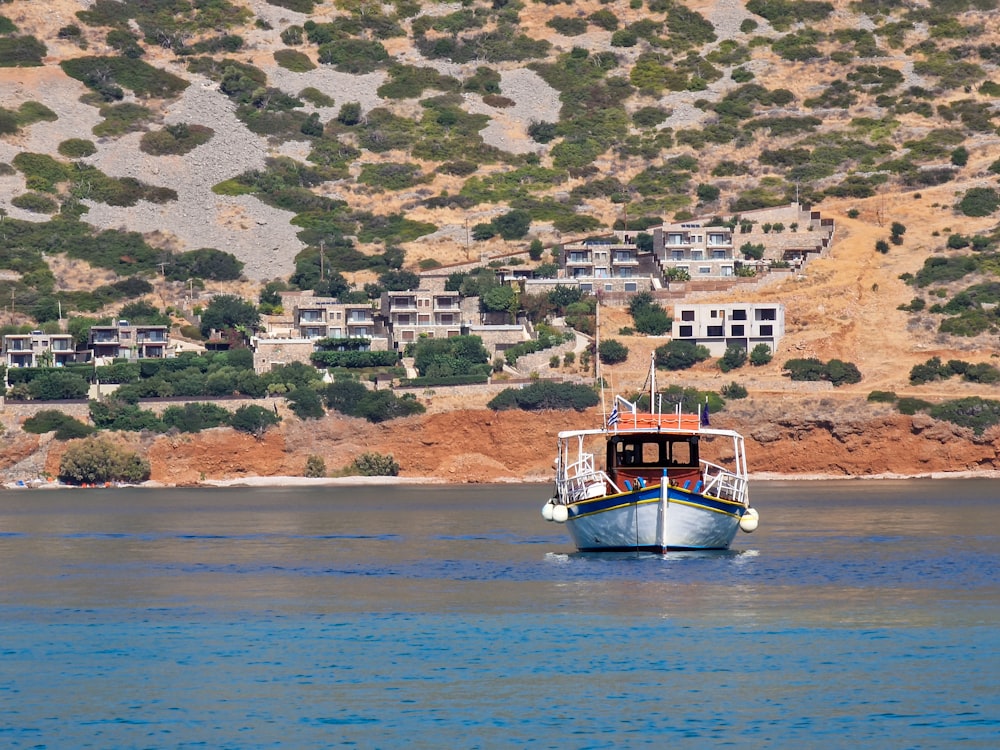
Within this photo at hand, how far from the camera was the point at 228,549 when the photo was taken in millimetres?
78438

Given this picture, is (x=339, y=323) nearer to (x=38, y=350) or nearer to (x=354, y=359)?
(x=354, y=359)

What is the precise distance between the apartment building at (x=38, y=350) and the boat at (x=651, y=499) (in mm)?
86297

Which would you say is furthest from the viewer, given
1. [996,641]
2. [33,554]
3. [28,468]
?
[28,468]

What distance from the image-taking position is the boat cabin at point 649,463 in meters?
71.6

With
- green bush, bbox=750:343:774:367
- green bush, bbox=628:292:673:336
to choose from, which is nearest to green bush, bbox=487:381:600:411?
green bush, bbox=750:343:774:367

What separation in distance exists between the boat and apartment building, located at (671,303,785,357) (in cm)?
7246

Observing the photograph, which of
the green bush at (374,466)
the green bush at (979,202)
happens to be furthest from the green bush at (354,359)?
the green bush at (979,202)

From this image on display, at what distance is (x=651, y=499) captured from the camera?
221 feet

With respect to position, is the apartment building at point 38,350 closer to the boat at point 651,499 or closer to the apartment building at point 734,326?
the apartment building at point 734,326

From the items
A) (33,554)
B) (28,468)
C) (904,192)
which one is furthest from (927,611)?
(904,192)

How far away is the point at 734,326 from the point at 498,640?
332 ft

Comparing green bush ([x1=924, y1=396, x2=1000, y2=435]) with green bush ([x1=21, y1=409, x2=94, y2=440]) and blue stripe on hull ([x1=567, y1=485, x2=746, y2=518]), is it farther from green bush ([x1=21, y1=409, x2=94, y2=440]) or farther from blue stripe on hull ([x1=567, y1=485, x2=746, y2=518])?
blue stripe on hull ([x1=567, y1=485, x2=746, y2=518])

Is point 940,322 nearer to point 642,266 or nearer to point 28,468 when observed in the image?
point 642,266

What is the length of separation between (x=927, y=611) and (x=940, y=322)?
326 feet
